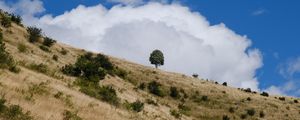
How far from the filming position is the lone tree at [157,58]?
112m

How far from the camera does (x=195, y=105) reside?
217 feet

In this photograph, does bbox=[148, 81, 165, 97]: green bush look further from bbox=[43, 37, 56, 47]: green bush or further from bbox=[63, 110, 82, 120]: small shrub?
bbox=[63, 110, 82, 120]: small shrub

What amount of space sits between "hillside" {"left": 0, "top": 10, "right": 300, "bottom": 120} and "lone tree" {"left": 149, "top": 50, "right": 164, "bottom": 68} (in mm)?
27158

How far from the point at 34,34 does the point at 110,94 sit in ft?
64.5

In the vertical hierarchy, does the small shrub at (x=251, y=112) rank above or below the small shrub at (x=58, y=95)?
above

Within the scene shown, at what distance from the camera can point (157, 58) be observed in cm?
11181

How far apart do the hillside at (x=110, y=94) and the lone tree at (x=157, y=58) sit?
27158 millimetres

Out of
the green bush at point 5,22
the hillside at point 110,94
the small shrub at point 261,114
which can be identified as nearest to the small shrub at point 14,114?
the hillside at point 110,94

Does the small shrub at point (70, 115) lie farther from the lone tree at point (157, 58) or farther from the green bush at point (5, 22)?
the lone tree at point (157, 58)

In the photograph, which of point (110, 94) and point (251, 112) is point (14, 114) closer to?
point (110, 94)

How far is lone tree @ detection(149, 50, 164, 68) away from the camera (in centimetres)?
11194

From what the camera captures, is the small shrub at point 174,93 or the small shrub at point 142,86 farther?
the small shrub at point 174,93

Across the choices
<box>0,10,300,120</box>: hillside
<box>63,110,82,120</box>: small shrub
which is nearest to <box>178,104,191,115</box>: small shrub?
<box>0,10,300,120</box>: hillside

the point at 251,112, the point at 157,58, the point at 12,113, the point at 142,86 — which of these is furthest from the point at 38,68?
the point at 157,58
